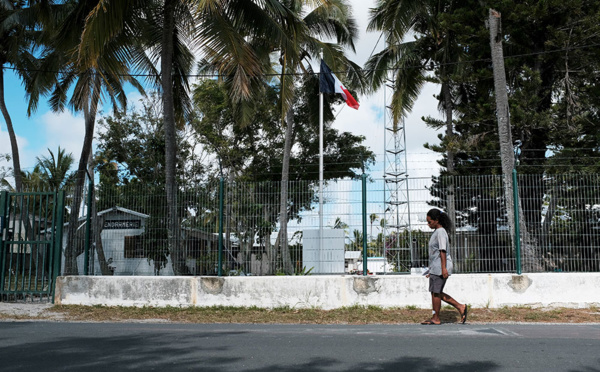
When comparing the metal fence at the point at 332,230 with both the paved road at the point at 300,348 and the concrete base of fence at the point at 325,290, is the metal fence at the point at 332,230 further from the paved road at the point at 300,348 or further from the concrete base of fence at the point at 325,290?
the paved road at the point at 300,348

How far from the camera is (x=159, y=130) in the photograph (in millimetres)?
29406

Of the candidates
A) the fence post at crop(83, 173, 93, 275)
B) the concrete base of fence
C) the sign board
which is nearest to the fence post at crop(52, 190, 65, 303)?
the concrete base of fence

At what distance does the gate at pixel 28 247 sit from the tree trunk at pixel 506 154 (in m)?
8.40

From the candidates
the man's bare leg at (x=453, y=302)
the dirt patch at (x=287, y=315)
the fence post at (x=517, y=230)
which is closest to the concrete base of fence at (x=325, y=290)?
the dirt patch at (x=287, y=315)

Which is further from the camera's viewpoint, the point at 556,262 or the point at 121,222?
the point at 121,222

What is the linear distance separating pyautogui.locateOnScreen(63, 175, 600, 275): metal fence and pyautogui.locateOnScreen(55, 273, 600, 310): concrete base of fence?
0.83 feet

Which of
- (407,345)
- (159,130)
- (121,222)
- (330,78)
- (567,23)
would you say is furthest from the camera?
(159,130)

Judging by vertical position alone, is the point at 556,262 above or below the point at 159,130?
below

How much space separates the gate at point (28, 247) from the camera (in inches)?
418

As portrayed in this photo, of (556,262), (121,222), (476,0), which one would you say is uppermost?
(476,0)

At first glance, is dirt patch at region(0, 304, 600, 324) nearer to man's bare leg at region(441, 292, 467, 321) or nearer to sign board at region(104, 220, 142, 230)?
man's bare leg at region(441, 292, 467, 321)

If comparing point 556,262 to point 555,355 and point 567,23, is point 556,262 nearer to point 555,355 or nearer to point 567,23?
point 555,355

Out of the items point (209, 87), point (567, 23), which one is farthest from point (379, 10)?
point (209, 87)

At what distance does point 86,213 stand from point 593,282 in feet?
30.5
